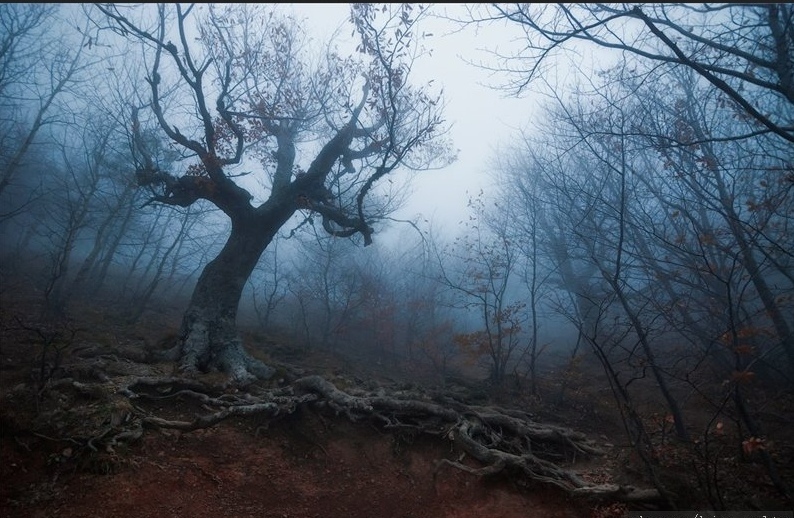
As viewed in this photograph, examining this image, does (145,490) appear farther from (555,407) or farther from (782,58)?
(782,58)

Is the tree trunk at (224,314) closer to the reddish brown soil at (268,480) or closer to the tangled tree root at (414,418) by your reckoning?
the tangled tree root at (414,418)

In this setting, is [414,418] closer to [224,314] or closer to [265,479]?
[265,479]

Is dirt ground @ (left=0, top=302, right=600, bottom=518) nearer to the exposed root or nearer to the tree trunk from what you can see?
the exposed root

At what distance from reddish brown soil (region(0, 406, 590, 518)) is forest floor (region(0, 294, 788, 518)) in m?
0.01

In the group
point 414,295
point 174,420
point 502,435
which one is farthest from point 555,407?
point 414,295

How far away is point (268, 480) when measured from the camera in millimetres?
4707

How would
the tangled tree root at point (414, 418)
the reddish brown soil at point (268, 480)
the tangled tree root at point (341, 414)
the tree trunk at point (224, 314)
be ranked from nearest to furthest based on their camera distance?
the reddish brown soil at point (268, 480), the tangled tree root at point (341, 414), the tangled tree root at point (414, 418), the tree trunk at point (224, 314)

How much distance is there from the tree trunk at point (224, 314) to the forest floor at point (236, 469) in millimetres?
793

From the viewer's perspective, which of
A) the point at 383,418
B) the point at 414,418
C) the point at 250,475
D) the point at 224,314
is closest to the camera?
the point at 250,475

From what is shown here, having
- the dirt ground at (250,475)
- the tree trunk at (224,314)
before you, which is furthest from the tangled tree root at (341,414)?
the tree trunk at (224,314)

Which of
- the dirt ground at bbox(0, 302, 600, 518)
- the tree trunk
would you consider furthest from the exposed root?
the tree trunk

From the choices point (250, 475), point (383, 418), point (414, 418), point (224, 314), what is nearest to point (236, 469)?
point (250, 475)

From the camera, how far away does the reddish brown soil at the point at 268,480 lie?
12.1 feet

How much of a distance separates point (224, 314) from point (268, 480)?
4.17m
